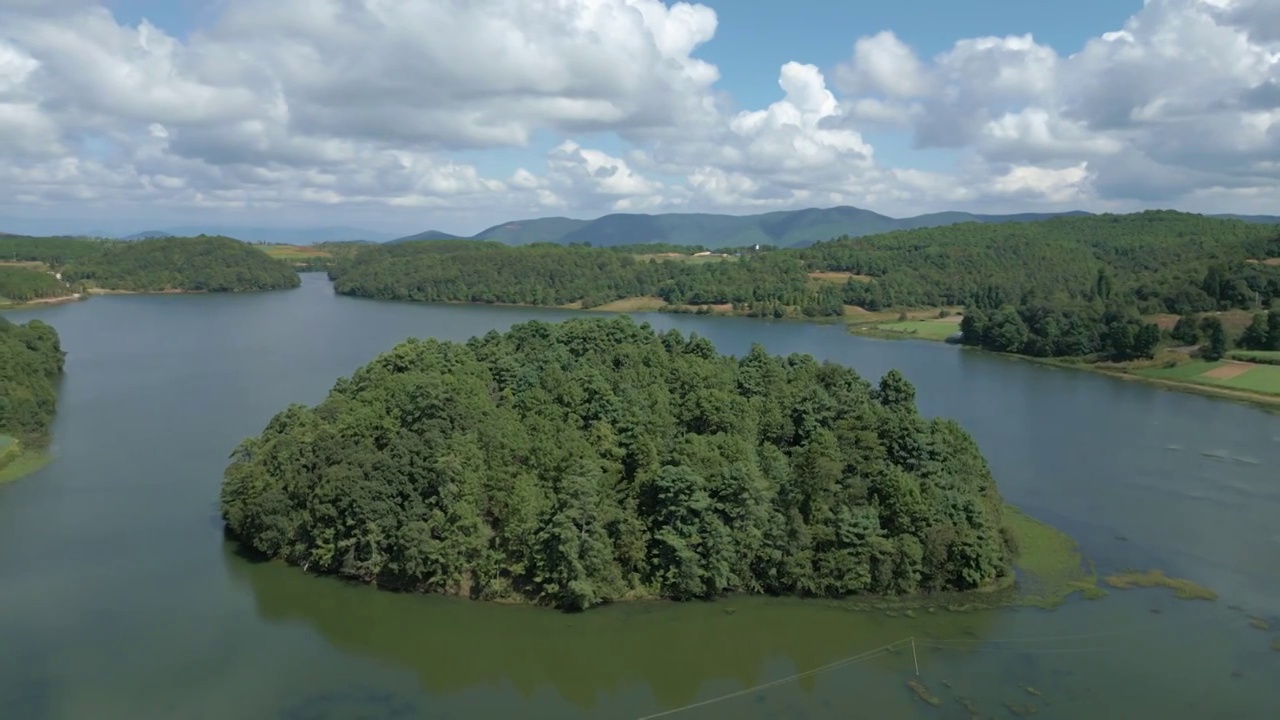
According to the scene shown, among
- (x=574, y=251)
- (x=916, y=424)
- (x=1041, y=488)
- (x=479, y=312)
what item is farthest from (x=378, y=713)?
(x=574, y=251)

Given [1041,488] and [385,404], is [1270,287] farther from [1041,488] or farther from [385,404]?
[385,404]

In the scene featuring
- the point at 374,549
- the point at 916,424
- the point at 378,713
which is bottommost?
the point at 378,713

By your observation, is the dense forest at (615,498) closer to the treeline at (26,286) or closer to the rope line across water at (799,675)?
the rope line across water at (799,675)

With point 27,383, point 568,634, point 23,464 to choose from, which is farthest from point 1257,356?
point 27,383

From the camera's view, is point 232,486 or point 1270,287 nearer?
point 232,486

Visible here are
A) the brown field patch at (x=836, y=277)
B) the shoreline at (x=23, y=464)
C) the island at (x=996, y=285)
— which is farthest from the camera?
the brown field patch at (x=836, y=277)

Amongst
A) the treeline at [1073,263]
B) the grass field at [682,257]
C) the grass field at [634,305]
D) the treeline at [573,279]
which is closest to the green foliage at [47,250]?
the treeline at [573,279]

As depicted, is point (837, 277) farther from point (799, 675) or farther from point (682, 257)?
point (799, 675)

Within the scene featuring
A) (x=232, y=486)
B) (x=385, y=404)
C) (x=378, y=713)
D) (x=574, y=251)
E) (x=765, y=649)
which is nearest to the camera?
(x=378, y=713)

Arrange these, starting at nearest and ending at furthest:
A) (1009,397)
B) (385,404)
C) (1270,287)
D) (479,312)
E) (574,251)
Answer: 1. (385,404)
2. (1009,397)
3. (1270,287)
4. (479,312)
5. (574,251)

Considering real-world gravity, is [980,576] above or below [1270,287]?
below
